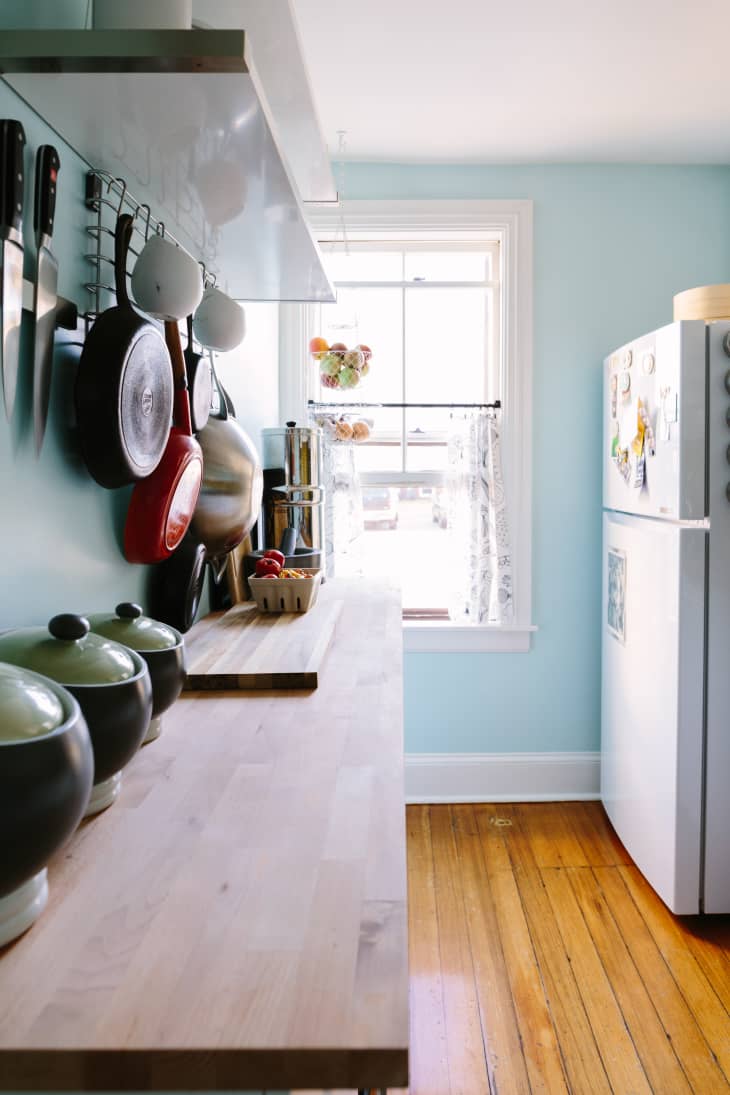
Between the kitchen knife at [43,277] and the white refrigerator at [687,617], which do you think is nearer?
the kitchen knife at [43,277]

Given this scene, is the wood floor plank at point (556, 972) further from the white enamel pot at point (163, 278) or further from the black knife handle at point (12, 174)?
the black knife handle at point (12, 174)

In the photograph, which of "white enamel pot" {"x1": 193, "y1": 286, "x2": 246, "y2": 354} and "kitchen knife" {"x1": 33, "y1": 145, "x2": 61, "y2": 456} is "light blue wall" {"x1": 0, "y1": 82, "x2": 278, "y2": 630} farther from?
"white enamel pot" {"x1": 193, "y1": 286, "x2": 246, "y2": 354}

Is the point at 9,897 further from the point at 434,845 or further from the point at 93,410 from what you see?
the point at 434,845

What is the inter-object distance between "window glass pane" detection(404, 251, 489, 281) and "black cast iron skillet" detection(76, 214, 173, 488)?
7.82 ft

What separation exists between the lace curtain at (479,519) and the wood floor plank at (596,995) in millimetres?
1019

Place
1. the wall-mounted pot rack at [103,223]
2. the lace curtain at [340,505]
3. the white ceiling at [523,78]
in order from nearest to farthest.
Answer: the wall-mounted pot rack at [103,223]
the white ceiling at [523,78]
the lace curtain at [340,505]

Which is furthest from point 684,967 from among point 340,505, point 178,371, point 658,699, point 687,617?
point 178,371

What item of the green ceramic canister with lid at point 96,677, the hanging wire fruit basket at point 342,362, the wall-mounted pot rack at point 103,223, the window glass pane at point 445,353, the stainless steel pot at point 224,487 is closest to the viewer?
the green ceramic canister with lid at point 96,677

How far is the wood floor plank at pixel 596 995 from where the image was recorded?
5.95 feet

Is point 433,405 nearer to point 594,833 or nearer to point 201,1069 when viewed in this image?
point 594,833

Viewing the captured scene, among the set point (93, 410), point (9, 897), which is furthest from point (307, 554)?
point (9, 897)

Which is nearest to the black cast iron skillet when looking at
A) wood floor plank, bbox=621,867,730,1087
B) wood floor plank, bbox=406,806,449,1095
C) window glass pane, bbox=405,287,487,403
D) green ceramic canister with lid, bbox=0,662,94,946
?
green ceramic canister with lid, bbox=0,662,94,946

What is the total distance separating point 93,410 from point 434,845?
237cm

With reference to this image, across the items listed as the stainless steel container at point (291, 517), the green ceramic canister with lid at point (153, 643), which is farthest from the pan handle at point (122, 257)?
the stainless steel container at point (291, 517)
